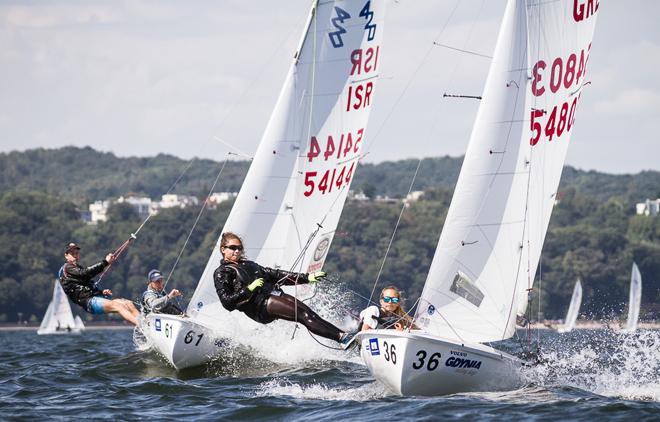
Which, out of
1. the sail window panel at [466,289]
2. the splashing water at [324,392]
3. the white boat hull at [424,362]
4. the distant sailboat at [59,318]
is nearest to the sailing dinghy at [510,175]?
the sail window panel at [466,289]

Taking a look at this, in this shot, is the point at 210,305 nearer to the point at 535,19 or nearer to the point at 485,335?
the point at 485,335

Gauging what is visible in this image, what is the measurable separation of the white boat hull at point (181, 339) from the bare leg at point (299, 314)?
4828 mm

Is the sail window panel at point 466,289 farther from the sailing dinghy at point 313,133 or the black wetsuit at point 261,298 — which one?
the sailing dinghy at point 313,133

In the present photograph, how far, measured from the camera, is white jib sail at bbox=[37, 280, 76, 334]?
2344 inches

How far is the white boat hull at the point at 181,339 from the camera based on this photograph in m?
17.6

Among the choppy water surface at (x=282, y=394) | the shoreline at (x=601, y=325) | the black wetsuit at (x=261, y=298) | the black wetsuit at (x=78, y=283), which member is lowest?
the choppy water surface at (x=282, y=394)

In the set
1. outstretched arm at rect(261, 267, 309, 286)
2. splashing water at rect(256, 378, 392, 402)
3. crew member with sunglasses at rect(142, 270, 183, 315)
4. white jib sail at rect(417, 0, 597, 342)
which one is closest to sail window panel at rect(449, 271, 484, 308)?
white jib sail at rect(417, 0, 597, 342)

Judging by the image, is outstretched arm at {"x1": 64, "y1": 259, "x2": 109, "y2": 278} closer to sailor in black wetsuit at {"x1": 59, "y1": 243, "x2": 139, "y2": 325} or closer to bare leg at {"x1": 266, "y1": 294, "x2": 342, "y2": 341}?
sailor in black wetsuit at {"x1": 59, "y1": 243, "x2": 139, "y2": 325}

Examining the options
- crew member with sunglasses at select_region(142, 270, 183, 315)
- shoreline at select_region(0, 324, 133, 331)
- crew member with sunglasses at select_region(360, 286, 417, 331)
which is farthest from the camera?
shoreline at select_region(0, 324, 133, 331)

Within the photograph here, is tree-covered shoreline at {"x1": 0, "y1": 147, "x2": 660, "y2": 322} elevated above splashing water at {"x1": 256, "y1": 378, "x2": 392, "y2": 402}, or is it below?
above

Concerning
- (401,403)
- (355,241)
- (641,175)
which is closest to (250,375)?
(401,403)

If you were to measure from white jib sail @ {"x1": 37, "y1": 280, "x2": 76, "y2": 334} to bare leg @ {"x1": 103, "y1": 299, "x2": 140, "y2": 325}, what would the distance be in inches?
1689

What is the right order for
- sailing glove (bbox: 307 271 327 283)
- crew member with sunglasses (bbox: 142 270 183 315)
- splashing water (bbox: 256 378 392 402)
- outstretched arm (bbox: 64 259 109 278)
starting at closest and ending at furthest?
sailing glove (bbox: 307 271 327 283), splashing water (bbox: 256 378 392 402), outstretched arm (bbox: 64 259 109 278), crew member with sunglasses (bbox: 142 270 183 315)

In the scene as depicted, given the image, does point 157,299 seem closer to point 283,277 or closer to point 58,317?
point 283,277
